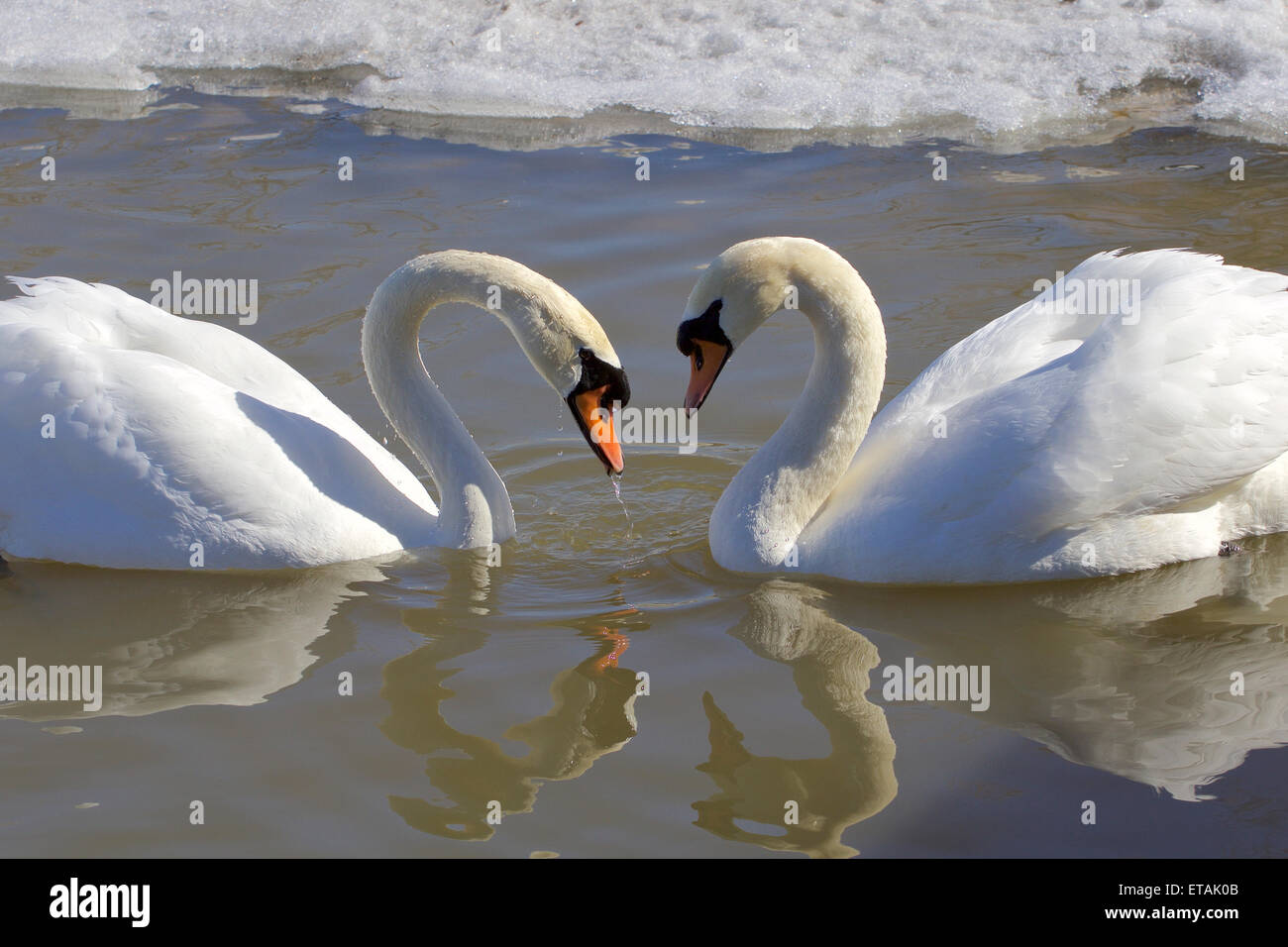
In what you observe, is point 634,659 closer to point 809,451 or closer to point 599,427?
point 599,427

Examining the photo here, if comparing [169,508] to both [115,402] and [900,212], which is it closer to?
[115,402]

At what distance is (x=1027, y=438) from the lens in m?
5.18

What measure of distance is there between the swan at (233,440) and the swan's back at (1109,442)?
45.0 inches

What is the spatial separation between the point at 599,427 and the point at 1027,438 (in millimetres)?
1503

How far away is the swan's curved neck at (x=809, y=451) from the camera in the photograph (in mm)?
5488

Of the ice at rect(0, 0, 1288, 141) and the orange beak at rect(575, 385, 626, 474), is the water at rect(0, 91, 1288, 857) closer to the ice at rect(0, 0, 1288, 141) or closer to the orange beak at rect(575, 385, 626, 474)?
the orange beak at rect(575, 385, 626, 474)

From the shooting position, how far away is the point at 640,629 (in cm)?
521

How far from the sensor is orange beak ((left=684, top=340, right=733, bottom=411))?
5.51m
